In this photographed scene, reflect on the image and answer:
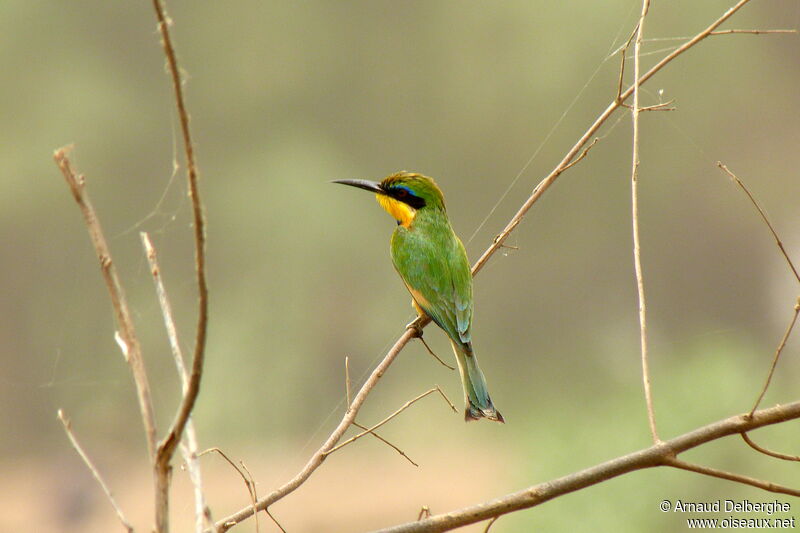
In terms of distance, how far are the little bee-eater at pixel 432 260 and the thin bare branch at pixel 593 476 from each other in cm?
56

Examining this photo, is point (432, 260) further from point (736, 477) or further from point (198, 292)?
point (198, 292)

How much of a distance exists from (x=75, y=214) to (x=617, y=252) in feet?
3.62

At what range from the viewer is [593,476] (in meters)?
0.60

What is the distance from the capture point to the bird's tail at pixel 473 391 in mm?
1120

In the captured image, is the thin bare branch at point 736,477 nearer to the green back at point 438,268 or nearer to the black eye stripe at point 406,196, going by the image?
the green back at point 438,268

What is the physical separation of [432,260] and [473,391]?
28 centimetres

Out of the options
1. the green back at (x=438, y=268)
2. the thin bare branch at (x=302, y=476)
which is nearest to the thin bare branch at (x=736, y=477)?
the thin bare branch at (x=302, y=476)

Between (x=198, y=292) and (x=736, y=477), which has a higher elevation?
(x=198, y=292)

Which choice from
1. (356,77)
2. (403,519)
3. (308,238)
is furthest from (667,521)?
(356,77)

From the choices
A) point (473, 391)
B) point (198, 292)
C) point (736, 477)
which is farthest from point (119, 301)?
point (473, 391)

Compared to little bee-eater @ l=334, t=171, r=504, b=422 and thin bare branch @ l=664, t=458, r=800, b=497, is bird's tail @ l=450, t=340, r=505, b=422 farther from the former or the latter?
thin bare branch @ l=664, t=458, r=800, b=497

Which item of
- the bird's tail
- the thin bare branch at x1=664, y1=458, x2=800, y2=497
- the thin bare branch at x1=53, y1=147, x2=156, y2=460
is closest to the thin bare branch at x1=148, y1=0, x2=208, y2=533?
the thin bare branch at x1=53, y1=147, x2=156, y2=460

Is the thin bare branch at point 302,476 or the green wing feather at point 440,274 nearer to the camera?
the thin bare branch at point 302,476

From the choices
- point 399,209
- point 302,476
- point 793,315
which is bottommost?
point 302,476
